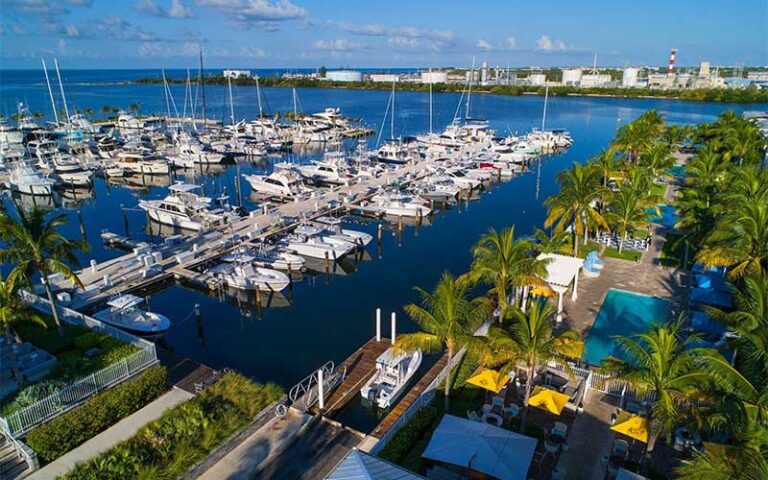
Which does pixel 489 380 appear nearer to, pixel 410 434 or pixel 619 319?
pixel 410 434

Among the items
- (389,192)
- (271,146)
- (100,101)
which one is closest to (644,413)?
(389,192)

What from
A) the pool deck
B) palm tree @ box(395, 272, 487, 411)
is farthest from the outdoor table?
the pool deck

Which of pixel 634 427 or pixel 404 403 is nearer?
pixel 634 427

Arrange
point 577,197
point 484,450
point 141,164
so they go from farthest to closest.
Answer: point 141,164 → point 577,197 → point 484,450

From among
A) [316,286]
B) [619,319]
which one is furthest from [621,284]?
[316,286]

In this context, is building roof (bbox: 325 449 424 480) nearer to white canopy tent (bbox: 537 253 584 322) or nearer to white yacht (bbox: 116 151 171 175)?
white canopy tent (bbox: 537 253 584 322)

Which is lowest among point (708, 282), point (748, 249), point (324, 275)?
point (324, 275)

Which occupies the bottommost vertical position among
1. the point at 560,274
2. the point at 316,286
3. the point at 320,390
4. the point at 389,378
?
the point at 316,286

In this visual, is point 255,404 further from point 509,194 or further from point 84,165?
point 84,165
